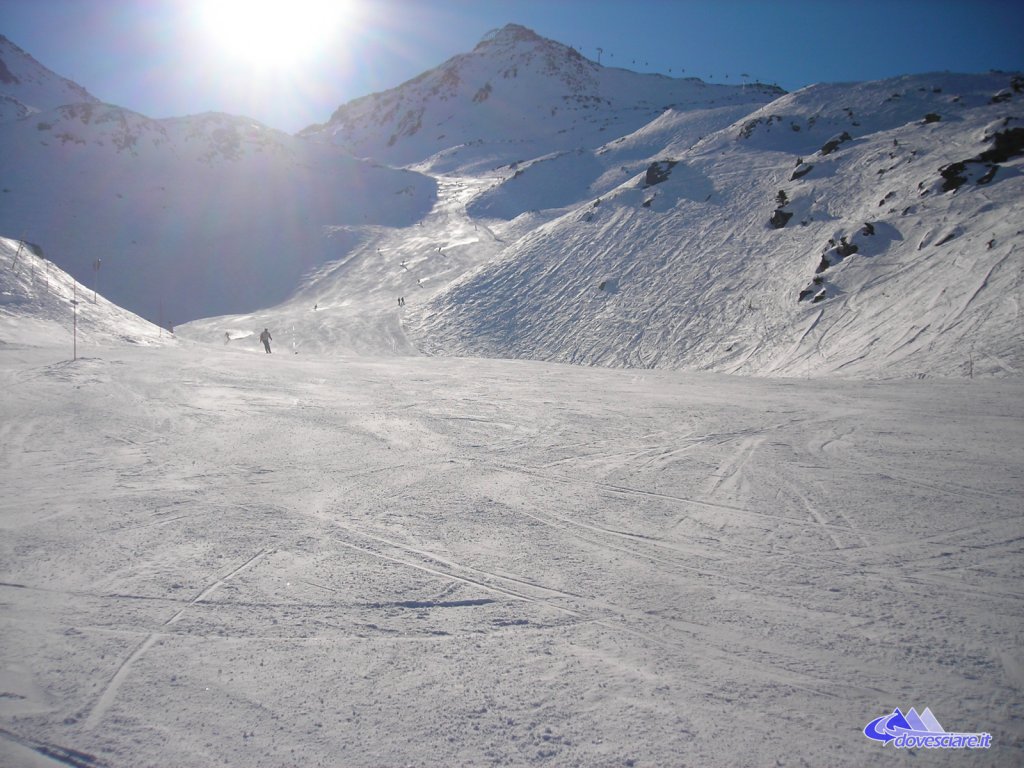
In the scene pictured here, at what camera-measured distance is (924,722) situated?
9.12ft

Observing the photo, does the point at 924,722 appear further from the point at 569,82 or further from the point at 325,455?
the point at 569,82

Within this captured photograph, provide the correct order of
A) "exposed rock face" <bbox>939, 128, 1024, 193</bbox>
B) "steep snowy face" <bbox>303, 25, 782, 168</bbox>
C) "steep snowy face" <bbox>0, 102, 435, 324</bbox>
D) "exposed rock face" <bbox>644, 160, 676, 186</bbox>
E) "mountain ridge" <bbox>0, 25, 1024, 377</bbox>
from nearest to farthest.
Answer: "mountain ridge" <bbox>0, 25, 1024, 377</bbox>
"exposed rock face" <bbox>939, 128, 1024, 193</bbox>
"exposed rock face" <bbox>644, 160, 676, 186</bbox>
"steep snowy face" <bbox>0, 102, 435, 324</bbox>
"steep snowy face" <bbox>303, 25, 782, 168</bbox>

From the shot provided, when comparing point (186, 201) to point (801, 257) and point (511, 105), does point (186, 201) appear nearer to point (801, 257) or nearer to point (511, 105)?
point (801, 257)

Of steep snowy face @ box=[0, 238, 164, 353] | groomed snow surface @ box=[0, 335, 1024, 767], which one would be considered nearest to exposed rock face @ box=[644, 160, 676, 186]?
steep snowy face @ box=[0, 238, 164, 353]

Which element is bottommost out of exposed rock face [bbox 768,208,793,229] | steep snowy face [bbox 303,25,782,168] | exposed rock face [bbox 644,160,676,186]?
exposed rock face [bbox 768,208,793,229]

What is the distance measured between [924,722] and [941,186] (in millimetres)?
24571

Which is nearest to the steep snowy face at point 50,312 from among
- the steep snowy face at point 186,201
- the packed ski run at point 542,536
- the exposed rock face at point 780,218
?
the packed ski run at point 542,536

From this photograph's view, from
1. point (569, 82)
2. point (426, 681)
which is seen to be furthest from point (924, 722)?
point (569, 82)

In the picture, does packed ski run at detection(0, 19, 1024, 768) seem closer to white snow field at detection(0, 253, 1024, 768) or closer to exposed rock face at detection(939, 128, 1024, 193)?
white snow field at detection(0, 253, 1024, 768)

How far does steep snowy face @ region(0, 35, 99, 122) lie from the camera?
105062 mm

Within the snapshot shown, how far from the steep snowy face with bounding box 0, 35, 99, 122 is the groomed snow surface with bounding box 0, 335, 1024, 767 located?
133 m

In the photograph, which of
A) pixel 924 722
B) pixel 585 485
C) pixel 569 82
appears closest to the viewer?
pixel 924 722

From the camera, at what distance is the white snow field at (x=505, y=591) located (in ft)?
9.03

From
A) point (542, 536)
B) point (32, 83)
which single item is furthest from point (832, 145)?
point (32, 83)
